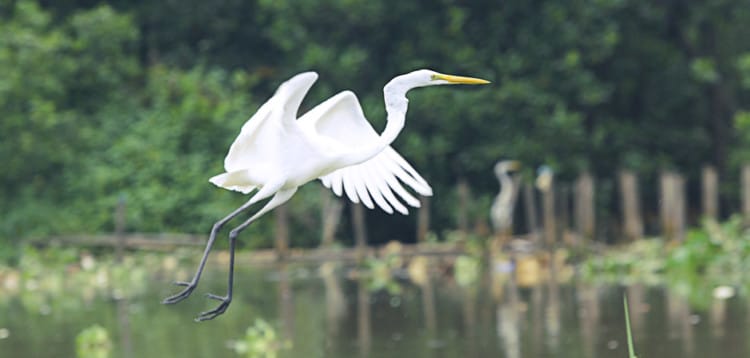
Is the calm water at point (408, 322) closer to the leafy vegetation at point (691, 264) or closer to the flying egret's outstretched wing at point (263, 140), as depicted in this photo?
the leafy vegetation at point (691, 264)

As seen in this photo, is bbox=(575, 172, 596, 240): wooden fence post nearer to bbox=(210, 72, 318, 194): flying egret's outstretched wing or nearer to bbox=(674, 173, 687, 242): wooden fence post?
bbox=(674, 173, 687, 242): wooden fence post

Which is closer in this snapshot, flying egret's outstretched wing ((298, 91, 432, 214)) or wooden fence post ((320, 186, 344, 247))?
flying egret's outstretched wing ((298, 91, 432, 214))

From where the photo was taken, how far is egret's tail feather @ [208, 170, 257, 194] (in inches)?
267

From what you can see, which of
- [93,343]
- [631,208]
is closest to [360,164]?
[93,343]

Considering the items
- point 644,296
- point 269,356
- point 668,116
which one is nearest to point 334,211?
point 668,116

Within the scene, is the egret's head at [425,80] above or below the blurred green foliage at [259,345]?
above

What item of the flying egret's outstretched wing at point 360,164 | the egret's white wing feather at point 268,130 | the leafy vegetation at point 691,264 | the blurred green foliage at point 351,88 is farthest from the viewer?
the blurred green foliage at point 351,88

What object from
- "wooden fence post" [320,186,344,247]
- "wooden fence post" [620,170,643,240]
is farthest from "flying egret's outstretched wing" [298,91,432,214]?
"wooden fence post" [320,186,344,247]

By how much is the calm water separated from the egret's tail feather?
2025 millimetres

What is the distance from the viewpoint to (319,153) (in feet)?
21.2

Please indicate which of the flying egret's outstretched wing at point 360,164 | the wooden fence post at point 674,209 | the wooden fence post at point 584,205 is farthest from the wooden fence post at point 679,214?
the flying egret's outstretched wing at point 360,164

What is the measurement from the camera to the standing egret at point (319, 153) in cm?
636

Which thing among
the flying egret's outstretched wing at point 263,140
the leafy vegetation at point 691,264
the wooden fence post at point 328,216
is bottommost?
the leafy vegetation at point 691,264

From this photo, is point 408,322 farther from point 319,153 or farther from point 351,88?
point 351,88
